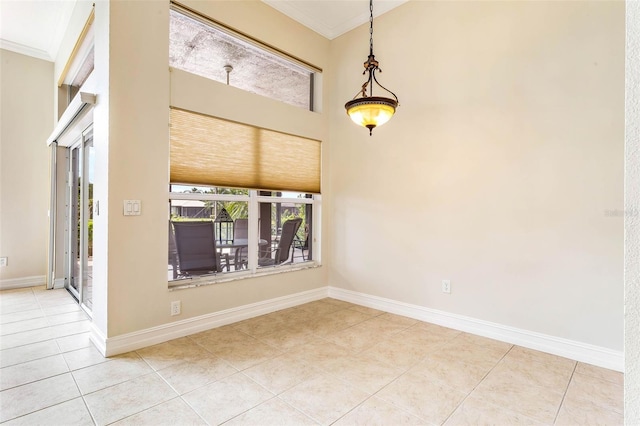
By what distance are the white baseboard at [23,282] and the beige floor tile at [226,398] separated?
4.35 m

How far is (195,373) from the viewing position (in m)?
2.35

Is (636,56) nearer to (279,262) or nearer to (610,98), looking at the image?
(610,98)

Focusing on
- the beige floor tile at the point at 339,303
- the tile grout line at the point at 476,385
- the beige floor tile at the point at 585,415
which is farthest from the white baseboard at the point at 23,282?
the beige floor tile at the point at 585,415

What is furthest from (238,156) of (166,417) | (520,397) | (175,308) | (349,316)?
(520,397)

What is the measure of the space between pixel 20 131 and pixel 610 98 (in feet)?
22.7

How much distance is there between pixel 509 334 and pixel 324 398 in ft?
6.35

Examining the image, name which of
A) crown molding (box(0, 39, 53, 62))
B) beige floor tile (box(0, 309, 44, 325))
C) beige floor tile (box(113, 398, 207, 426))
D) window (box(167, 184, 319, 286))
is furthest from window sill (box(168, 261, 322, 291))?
crown molding (box(0, 39, 53, 62))

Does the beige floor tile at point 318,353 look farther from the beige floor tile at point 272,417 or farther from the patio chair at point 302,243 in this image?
the patio chair at point 302,243

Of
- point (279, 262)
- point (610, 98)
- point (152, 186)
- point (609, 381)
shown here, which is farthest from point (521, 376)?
point (152, 186)

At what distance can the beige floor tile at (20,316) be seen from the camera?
338 cm

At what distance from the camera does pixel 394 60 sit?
12.4ft

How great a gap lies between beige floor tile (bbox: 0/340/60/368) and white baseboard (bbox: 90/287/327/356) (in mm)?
303

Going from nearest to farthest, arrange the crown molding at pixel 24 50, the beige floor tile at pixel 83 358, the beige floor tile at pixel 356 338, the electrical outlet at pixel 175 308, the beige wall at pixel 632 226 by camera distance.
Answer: the beige wall at pixel 632 226, the beige floor tile at pixel 83 358, the beige floor tile at pixel 356 338, the electrical outlet at pixel 175 308, the crown molding at pixel 24 50

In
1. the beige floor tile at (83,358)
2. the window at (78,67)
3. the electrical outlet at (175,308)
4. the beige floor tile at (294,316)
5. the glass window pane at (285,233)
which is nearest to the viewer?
the beige floor tile at (83,358)
